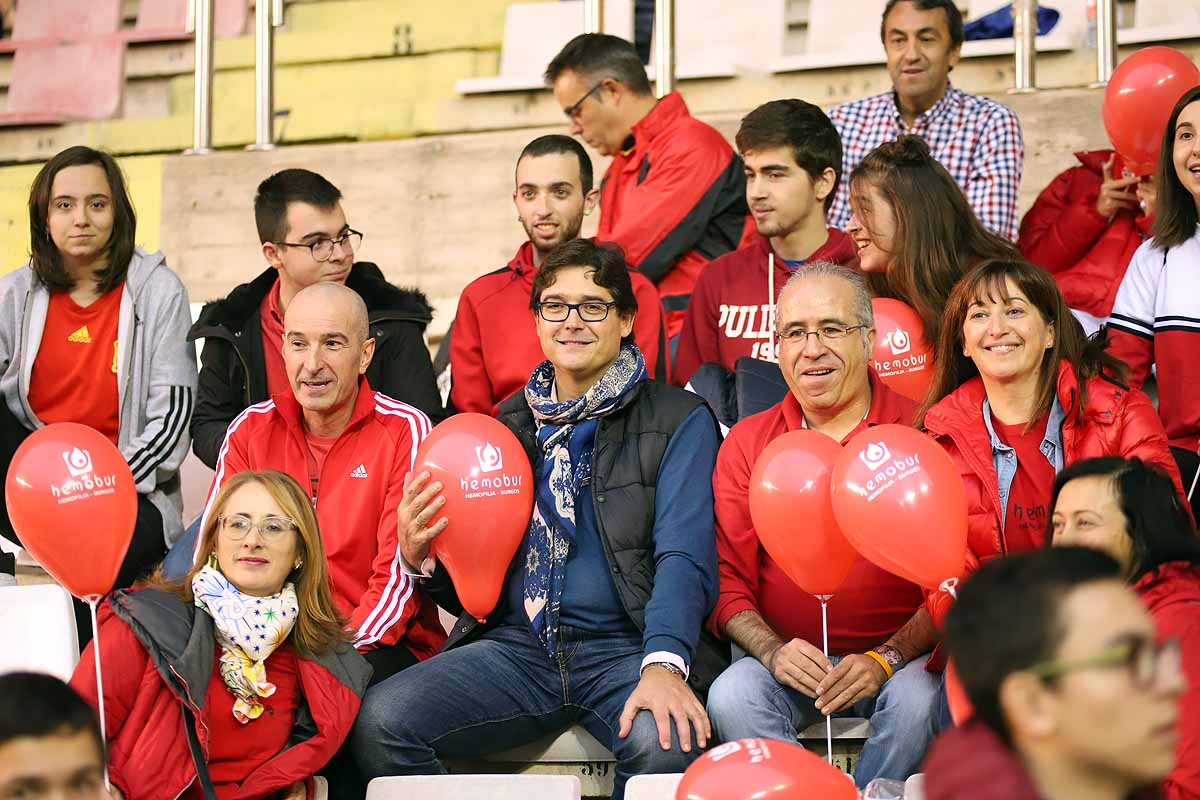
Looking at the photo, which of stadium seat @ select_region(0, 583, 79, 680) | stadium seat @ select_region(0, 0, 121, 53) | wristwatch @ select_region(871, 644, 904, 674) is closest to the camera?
wristwatch @ select_region(871, 644, 904, 674)

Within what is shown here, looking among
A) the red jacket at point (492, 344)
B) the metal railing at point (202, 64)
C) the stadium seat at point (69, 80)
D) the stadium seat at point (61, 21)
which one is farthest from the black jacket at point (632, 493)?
the stadium seat at point (61, 21)

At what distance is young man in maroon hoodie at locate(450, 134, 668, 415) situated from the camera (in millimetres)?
3885

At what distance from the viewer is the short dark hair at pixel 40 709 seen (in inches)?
77.2

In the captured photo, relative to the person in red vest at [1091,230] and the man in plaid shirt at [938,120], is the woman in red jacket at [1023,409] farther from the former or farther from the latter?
the man in plaid shirt at [938,120]

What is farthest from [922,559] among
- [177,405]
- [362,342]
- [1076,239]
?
[177,405]

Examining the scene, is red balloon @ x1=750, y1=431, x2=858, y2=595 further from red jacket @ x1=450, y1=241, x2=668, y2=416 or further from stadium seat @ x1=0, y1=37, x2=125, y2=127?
stadium seat @ x1=0, y1=37, x2=125, y2=127

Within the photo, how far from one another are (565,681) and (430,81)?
4.06 metres

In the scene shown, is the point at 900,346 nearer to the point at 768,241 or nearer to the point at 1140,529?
the point at 768,241

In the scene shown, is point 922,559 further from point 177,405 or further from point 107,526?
point 177,405

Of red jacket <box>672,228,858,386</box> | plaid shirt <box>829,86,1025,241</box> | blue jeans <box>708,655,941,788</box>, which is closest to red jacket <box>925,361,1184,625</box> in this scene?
blue jeans <box>708,655,941,788</box>

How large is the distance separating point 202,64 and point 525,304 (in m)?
2.41

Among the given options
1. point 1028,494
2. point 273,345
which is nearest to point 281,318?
point 273,345

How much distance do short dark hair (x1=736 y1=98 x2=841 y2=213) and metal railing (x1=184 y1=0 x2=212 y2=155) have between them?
2.60 metres

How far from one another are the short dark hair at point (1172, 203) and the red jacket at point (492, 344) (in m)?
1.14
